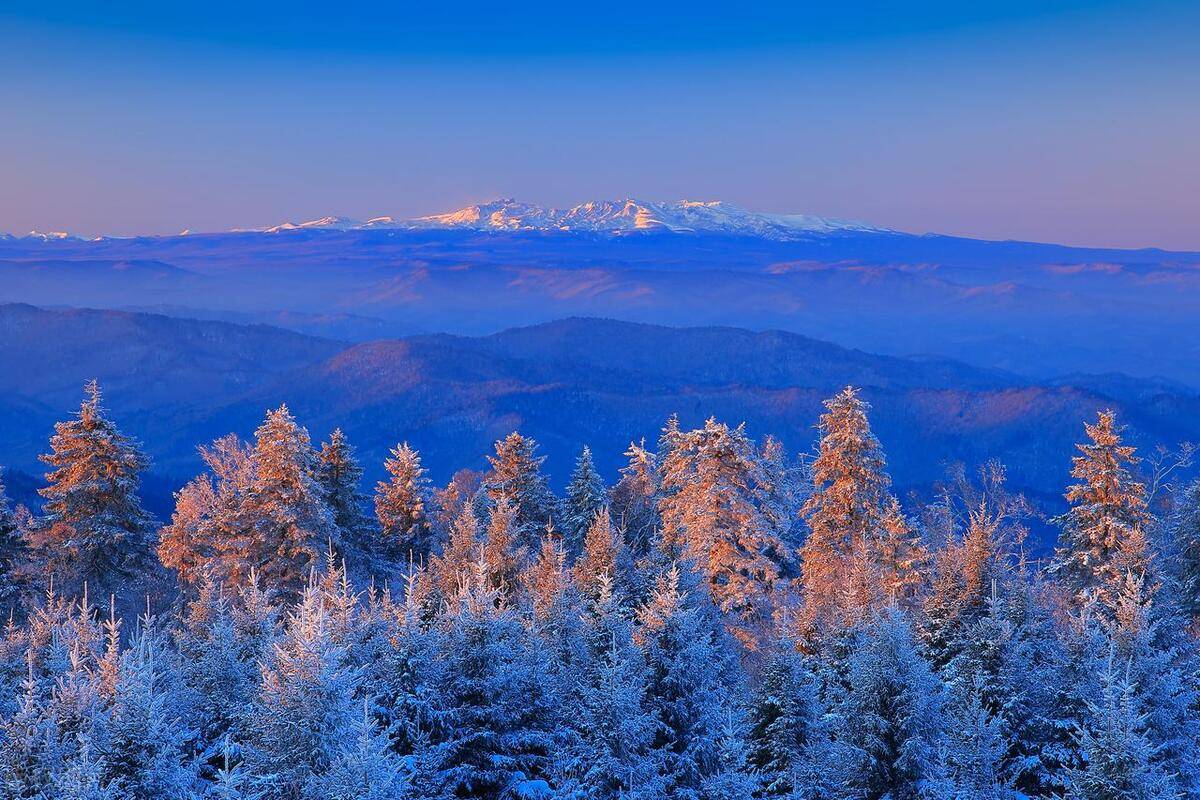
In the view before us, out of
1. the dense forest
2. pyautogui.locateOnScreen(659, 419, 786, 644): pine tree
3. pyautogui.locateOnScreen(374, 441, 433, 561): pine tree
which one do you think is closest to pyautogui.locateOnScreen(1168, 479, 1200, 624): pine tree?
the dense forest

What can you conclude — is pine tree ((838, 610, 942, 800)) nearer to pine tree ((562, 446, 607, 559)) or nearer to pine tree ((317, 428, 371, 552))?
pine tree ((562, 446, 607, 559))

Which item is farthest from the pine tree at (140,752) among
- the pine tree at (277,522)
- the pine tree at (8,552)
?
the pine tree at (8,552)

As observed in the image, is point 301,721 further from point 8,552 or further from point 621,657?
point 8,552

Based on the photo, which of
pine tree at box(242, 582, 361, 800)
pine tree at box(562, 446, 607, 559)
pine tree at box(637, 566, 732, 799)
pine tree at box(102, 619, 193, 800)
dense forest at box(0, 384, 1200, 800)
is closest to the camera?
pine tree at box(102, 619, 193, 800)

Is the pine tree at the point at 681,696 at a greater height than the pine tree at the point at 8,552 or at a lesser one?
greater

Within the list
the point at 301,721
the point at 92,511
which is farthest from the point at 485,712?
the point at 92,511

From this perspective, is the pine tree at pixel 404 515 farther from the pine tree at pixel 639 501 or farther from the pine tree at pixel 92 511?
the pine tree at pixel 92 511

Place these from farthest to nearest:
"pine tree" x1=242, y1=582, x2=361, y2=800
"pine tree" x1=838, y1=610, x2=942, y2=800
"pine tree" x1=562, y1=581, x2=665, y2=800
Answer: "pine tree" x1=838, y1=610, x2=942, y2=800
"pine tree" x1=562, y1=581, x2=665, y2=800
"pine tree" x1=242, y1=582, x2=361, y2=800
